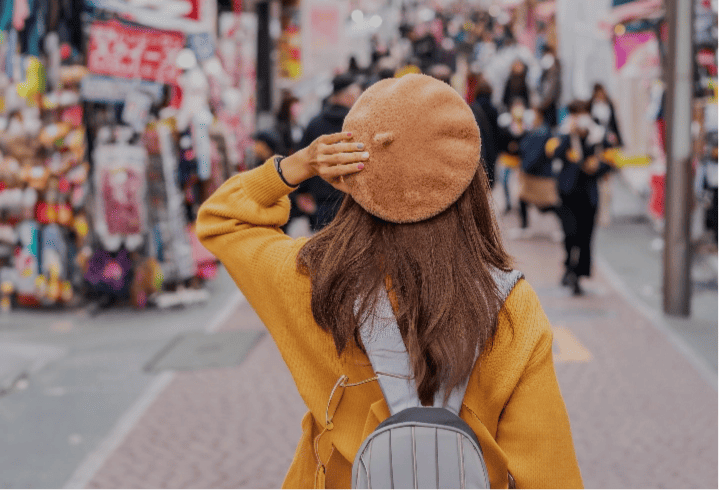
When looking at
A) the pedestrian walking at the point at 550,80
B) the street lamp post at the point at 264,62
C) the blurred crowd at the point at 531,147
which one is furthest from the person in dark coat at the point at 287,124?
the pedestrian walking at the point at 550,80

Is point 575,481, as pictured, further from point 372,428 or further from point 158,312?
point 158,312

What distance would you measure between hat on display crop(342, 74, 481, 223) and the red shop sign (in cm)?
755

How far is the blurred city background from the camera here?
16.8 feet

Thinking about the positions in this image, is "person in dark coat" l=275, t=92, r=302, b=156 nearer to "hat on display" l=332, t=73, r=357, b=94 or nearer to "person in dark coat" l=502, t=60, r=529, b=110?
Result: "hat on display" l=332, t=73, r=357, b=94

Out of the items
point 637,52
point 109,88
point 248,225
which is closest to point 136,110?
point 109,88

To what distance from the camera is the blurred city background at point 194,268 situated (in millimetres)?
5133

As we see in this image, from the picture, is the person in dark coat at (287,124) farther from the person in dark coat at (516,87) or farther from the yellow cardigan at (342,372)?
the yellow cardigan at (342,372)

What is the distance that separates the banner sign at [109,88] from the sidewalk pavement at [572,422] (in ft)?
9.94

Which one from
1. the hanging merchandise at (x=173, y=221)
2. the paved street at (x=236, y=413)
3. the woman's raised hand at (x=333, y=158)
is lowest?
the paved street at (x=236, y=413)

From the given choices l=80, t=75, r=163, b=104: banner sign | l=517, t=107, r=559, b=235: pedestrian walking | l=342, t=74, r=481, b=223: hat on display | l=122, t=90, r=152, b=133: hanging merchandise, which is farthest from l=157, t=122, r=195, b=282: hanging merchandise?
l=342, t=74, r=481, b=223: hat on display

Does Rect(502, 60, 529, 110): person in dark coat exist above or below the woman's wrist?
above

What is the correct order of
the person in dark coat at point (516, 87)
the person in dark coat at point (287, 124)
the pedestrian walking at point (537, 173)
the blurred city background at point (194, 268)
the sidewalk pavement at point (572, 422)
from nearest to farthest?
1. the sidewalk pavement at point (572, 422)
2. the blurred city background at point (194, 268)
3. the person in dark coat at point (287, 124)
4. the pedestrian walking at point (537, 173)
5. the person in dark coat at point (516, 87)

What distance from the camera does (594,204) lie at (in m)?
9.38

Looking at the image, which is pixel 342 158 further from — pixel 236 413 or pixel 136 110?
pixel 136 110
